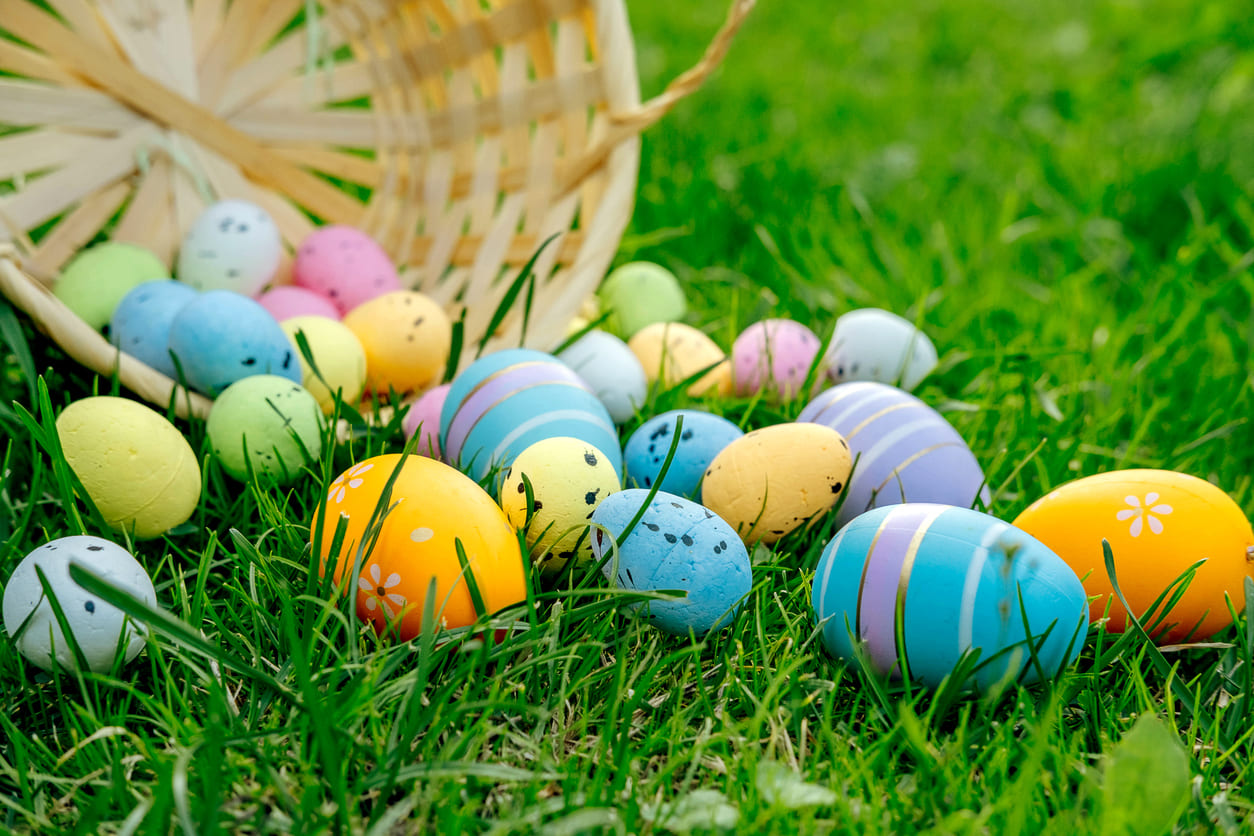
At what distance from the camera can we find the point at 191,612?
1171mm

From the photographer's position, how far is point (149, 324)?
61.6 inches

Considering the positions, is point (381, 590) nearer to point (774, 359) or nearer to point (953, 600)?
point (953, 600)

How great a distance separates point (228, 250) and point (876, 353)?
118 cm

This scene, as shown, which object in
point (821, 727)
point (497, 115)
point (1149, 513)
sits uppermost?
point (497, 115)

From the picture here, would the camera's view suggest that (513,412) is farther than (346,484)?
Yes

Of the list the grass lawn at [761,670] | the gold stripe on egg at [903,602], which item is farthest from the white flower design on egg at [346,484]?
the gold stripe on egg at [903,602]

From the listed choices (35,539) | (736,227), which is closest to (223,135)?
(35,539)

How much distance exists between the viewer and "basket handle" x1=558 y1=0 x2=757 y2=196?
1.60 meters

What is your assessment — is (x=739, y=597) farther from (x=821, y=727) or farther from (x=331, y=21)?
(x=331, y=21)

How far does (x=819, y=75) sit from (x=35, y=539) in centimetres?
314

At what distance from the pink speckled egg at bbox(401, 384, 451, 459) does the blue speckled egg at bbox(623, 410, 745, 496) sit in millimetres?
307

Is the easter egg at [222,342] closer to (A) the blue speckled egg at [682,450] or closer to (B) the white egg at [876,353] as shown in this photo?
(A) the blue speckled egg at [682,450]

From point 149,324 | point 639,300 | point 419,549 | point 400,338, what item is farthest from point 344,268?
point 419,549

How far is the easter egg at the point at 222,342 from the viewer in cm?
149
